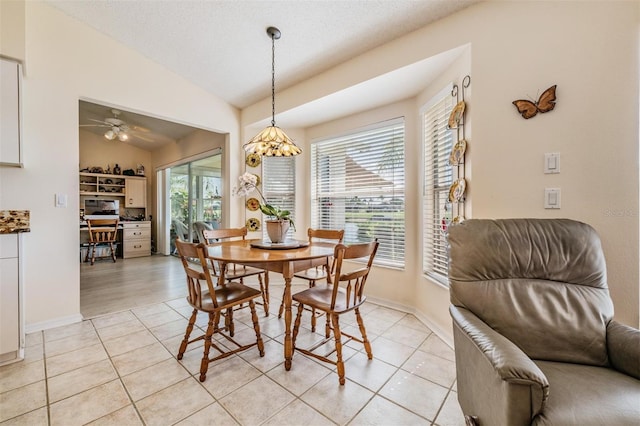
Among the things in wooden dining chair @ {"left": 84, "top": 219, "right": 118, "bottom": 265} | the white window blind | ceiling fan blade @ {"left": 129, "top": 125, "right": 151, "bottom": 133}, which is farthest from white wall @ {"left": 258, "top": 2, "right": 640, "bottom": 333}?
wooden dining chair @ {"left": 84, "top": 219, "right": 118, "bottom": 265}

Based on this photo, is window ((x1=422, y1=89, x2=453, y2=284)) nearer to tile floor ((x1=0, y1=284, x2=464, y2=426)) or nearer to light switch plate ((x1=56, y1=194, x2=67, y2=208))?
tile floor ((x1=0, y1=284, x2=464, y2=426))

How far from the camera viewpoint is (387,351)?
205 cm

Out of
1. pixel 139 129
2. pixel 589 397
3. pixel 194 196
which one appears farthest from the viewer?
pixel 194 196

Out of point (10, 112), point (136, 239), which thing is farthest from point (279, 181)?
point (136, 239)

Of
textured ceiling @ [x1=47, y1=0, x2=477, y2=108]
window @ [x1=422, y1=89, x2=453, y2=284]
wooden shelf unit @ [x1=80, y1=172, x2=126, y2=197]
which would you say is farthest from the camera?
wooden shelf unit @ [x1=80, y1=172, x2=126, y2=197]

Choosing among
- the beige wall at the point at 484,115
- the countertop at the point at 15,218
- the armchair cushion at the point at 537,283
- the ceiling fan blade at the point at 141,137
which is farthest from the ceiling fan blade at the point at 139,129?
the armchair cushion at the point at 537,283

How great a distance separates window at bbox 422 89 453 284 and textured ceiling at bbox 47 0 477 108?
745 millimetres

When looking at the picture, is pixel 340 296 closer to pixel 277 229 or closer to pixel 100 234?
pixel 277 229

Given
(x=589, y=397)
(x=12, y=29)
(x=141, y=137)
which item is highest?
(x=141, y=137)

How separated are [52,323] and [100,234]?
3.55 metres

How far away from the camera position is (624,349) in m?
1.08

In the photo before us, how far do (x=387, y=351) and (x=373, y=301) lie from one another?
1063 mm

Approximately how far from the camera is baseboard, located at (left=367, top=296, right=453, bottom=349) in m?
2.17

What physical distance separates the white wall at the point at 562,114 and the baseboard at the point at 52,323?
148 inches
